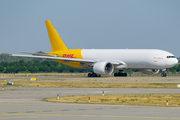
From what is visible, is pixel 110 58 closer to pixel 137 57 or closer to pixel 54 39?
pixel 137 57

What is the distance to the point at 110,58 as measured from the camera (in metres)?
61.5

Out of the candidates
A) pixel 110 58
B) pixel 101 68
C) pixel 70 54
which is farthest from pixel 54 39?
pixel 101 68

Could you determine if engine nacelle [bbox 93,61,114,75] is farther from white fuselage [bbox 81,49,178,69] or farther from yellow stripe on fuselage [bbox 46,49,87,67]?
yellow stripe on fuselage [bbox 46,49,87,67]

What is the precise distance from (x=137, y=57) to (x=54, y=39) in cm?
1952

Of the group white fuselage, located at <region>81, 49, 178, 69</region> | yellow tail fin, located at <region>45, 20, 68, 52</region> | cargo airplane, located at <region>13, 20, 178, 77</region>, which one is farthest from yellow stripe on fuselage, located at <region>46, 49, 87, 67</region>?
white fuselage, located at <region>81, 49, 178, 69</region>

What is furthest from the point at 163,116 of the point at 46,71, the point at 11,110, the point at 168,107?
the point at 46,71

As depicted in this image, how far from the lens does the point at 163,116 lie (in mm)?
16141

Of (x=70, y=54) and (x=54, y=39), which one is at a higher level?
(x=54, y=39)

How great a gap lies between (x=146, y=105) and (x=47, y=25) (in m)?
51.3

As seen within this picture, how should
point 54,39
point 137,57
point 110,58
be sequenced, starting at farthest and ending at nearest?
1. point 54,39
2. point 110,58
3. point 137,57

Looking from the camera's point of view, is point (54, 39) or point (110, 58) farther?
point (54, 39)

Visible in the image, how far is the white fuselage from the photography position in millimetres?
56938

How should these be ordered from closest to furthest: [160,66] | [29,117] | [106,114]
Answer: [29,117]
[106,114]
[160,66]

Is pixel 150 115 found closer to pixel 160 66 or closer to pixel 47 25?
pixel 160 66
